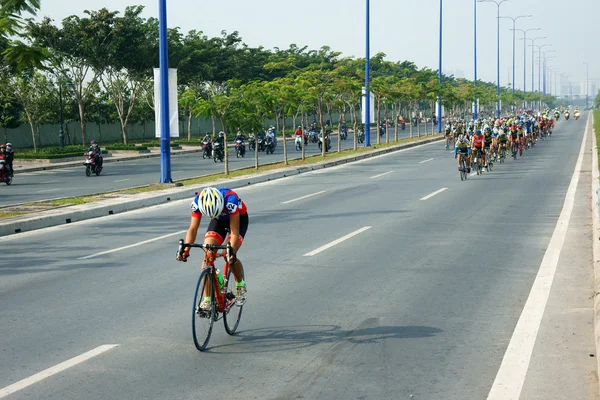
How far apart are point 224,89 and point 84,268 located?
200ft

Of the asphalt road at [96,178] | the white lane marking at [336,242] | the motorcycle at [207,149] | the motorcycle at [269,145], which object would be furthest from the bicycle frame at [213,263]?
the motorcycle at [269,145]

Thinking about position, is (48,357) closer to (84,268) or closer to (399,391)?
(399,391)

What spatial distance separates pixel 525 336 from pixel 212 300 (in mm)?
2905

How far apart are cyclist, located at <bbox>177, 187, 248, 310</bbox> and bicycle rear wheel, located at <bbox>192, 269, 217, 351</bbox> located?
0.17 feet

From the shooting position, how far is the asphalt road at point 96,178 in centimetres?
2511

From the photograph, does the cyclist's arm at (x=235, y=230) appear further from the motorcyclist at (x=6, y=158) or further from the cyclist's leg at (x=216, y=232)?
the motorcyclist at (x=6, y=158)

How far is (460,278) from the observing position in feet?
34.7

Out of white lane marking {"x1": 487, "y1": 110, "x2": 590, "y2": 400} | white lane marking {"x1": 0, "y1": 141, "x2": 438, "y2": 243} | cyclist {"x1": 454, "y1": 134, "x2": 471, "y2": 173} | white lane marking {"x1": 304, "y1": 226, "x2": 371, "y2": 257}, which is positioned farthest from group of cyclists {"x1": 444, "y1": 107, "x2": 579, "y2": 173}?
white lane marking {"x1": 487, "y1": 110, "x2": 590, "y2": 400}

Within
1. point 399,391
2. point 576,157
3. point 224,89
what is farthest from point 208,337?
point 224,89

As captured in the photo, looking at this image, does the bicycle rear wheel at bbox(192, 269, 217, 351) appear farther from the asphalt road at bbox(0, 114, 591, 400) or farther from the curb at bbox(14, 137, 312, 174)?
the curb at bbox(14, 137, 312, 174)

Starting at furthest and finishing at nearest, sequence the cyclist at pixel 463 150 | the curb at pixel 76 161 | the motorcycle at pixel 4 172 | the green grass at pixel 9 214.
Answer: the curb at pixel 76 161 → the motorcycle at pixel 4 172 → the cyclist at pixel 463 150 → the green grass at pixel 9 214

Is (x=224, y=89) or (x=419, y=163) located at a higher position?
(x=224, y=89)

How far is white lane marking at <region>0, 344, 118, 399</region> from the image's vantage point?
625 centimetres

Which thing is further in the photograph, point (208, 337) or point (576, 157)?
point (576, 157)
